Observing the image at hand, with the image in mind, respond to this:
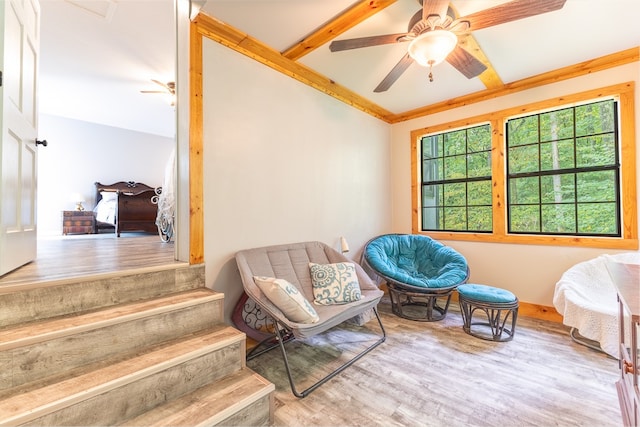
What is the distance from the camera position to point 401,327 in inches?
107

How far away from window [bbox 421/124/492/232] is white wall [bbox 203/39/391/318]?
3.27ft

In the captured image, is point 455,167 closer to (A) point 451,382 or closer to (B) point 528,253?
(B) point 528,253

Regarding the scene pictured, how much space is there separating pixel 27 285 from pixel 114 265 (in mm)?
601

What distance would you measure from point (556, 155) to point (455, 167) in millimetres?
1087

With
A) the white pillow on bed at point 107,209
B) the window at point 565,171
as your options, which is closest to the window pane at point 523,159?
the window at point 565,171

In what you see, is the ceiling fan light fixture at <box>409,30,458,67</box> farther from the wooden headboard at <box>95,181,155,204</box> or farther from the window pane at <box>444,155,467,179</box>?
the wooden headboard at <box>95,181,155,204</box>

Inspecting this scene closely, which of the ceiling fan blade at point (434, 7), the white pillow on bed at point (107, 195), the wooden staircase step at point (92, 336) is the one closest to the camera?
the wooden staircase step at point (92, 336)

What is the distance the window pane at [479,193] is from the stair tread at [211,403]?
3.41 m

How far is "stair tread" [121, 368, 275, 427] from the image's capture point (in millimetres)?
1200

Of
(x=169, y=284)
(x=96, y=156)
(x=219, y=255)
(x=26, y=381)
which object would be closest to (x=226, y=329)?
(x=169, y=284)

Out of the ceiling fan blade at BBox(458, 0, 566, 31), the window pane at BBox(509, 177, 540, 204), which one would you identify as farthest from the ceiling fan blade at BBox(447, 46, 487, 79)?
the window pane at BBox(509, 177, 540, 204)

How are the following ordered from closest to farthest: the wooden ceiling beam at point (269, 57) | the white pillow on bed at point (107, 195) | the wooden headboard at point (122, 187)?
the wooden ceiling beam at point (269, 57)
the white pillow on bed at point (107, 195)
the wooden headboard at point (122, 187)

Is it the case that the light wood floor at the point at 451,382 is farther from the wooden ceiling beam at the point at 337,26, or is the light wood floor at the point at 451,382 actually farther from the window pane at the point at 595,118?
the wooden ceiling beam at the point at 337,26

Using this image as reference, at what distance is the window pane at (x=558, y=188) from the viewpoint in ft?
9.77
